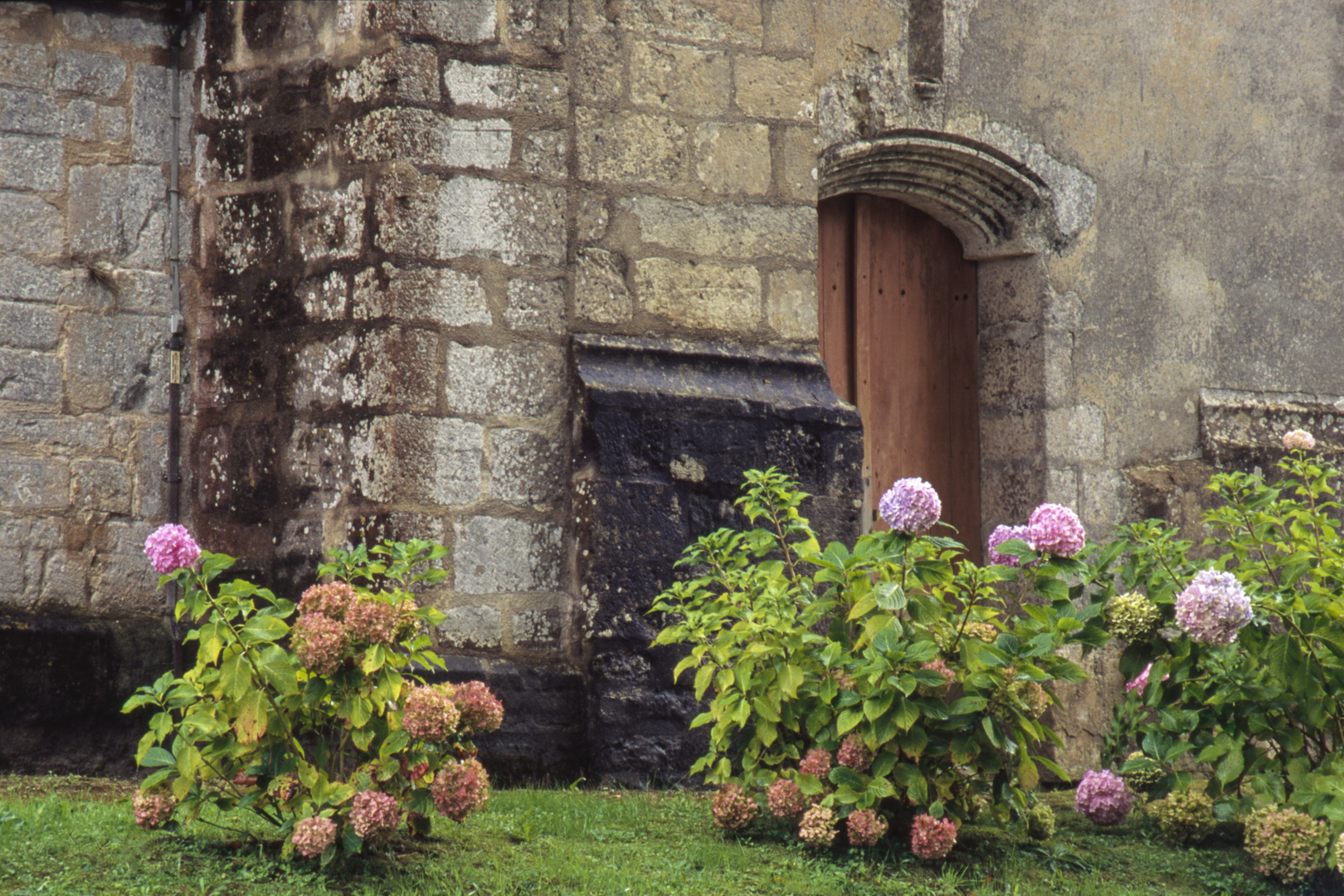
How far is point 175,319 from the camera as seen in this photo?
4789 millimetres

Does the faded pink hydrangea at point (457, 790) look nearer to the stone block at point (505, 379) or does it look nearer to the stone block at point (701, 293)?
the stone block at point (505, 379)

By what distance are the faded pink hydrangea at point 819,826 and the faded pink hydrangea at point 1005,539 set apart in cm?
81

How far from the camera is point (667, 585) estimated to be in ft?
14.2

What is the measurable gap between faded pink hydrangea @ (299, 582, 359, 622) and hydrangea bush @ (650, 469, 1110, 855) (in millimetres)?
991

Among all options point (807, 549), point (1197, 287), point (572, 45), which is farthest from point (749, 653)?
point (1197, 287)

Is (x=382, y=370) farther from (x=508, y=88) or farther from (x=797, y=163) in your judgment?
(x=797, y=163)

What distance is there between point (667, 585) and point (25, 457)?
232 centimetres

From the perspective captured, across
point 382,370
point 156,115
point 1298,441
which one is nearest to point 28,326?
point 156,115

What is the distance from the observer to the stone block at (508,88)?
4.36 m

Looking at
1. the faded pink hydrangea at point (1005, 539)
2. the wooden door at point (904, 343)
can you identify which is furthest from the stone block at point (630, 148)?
the faded pink hydrangea at point (1005, 539)

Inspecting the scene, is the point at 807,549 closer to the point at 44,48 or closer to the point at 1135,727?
the point at 1135,727

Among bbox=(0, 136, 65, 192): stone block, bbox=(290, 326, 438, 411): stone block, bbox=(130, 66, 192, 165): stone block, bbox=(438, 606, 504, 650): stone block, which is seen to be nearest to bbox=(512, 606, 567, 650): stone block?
bbox=(438, 606, 504, 650): stone block

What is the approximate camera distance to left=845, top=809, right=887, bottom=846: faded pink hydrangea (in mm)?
3305

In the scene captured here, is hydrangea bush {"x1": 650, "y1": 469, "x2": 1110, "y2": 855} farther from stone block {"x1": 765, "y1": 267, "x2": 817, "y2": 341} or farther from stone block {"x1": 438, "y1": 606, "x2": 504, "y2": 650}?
stone block {"x1": 765, "y1": 267, "x2": 817, "y2": 341}
